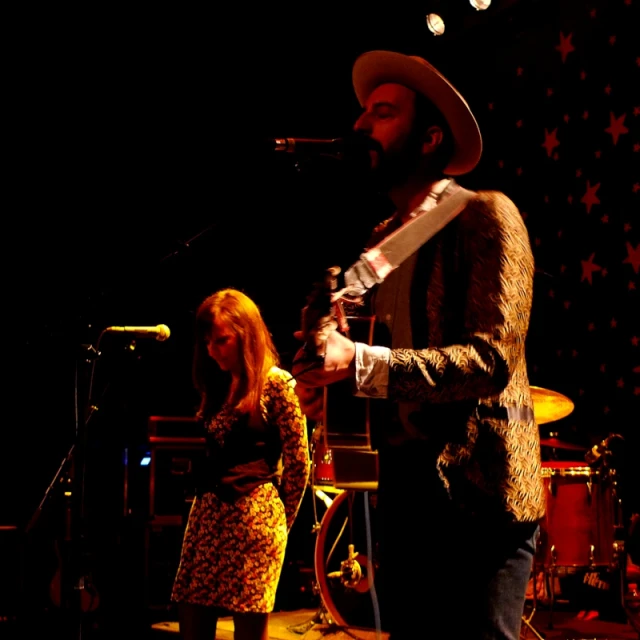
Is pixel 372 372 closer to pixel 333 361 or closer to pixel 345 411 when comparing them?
pixel 333 361

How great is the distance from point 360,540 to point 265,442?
2729mm

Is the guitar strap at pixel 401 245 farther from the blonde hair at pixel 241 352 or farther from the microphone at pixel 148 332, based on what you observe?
the microphone at pixel 148 332

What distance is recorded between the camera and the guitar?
6.03ft

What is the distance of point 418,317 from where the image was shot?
1943 millimetres

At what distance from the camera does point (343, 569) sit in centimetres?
593

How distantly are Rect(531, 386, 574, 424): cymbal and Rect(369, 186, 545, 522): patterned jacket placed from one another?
340cm

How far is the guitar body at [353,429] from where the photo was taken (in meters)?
1.93

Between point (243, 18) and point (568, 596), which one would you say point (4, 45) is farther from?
point (568, 596)

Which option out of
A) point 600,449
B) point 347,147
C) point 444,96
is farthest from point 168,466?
point 444,96

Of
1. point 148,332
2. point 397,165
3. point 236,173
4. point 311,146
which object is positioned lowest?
point 148,332

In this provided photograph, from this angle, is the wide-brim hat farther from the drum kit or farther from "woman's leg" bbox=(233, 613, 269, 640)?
the drum kit

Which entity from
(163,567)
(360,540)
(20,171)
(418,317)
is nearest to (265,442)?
(418,317)

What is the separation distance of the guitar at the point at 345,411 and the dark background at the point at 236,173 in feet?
13.2

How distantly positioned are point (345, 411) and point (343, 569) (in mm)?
4295
